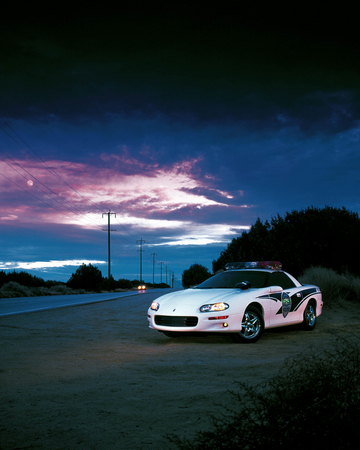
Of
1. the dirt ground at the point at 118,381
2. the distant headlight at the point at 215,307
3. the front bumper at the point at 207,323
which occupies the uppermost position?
the distant headlight at the point at 215,307

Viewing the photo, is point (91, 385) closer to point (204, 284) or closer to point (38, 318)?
A: point (204, 284)

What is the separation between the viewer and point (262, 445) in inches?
97.1

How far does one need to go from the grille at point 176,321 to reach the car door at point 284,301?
1.91 m

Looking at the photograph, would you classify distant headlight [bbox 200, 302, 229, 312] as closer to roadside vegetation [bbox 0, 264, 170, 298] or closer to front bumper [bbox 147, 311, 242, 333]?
front bumper [bbox 147, 311, 242, 333]

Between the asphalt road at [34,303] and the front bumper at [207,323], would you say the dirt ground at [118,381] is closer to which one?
the front bumper at [207,323]

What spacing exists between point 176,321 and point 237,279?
2.17 meters

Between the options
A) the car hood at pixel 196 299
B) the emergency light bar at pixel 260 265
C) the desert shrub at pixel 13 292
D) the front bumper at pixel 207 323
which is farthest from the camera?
the desert shrub at pixel 13 292

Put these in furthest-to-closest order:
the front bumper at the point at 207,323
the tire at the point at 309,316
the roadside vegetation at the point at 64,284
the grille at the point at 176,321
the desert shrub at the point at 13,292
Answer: the roadside vegetation at the point at 64,284 → the desert shrub at the point at 13,292 → the tire at the point at 309,316 → the grille at the point at 176,321 → the front bumper at the point at 207,323

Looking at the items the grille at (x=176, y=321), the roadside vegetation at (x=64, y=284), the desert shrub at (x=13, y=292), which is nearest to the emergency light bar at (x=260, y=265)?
the grille at (x=176, y=321)

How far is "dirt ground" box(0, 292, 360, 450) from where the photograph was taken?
10.7 feet

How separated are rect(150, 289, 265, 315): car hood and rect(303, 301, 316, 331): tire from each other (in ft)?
6.48

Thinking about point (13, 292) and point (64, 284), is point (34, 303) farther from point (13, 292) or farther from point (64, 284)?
point (64, 284)

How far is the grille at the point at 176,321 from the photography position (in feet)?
25.8

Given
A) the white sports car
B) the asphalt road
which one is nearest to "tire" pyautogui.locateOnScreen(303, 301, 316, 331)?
the white sports car
